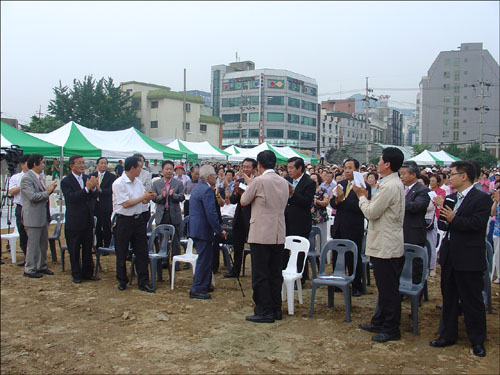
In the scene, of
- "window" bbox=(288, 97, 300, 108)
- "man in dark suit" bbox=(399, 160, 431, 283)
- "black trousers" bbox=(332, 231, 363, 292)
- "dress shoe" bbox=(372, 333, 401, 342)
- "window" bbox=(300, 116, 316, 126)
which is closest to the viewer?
"dress shoe" bbox=(372, 333, 401, 342)

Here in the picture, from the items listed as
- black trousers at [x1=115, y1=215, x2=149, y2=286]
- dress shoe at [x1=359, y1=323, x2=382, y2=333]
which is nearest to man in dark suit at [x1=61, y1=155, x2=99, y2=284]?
black trousers at [x1=115, y1=215, x2=149, y2=286]

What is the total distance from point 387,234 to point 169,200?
382cm

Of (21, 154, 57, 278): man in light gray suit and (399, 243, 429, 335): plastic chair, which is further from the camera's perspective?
(21, 154, 57, 278): man in light gray suit

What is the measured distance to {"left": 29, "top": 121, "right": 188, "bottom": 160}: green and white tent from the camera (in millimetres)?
11352

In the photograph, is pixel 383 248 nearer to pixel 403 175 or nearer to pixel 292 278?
pixel 292 278

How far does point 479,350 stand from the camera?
151 inches

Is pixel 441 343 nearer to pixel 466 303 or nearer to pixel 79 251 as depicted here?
pixel 466 303

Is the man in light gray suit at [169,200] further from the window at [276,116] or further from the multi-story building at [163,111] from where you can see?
the window at [276,116]

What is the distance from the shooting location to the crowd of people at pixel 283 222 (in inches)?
154

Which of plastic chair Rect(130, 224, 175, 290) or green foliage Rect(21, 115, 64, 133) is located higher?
green foliage Rect(21, 115, 64, 133)

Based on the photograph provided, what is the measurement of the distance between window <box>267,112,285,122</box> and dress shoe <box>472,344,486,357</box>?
58.4 meters

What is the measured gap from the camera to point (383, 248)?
13.3 feet

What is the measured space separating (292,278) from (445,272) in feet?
5.57

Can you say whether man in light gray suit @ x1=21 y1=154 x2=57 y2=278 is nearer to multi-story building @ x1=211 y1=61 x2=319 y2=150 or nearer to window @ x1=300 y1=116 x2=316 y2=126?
multi-story building @ x1=211 y1=61 x2=319 y2=150
